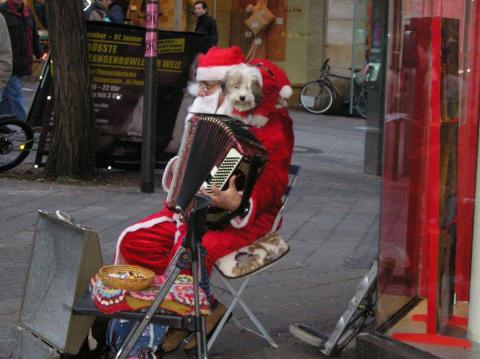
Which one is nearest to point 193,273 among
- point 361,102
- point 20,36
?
point 20,36

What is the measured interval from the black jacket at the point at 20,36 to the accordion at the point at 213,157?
8.48m

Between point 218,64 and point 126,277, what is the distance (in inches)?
49.1

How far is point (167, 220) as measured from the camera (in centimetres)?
482

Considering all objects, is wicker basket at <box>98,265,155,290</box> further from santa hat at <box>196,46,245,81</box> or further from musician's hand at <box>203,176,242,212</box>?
santa hat at <box>196,46,245,81</box>

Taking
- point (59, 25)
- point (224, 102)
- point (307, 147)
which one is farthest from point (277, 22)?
point (224, 102)

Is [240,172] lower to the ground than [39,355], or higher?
higher

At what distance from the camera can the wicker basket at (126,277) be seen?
4098 mm

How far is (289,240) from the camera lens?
25.5 feet

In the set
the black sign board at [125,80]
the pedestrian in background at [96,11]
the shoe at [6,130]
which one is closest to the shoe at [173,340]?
the black sign board at [125,80]

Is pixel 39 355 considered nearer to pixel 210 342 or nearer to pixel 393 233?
pixel 210 342

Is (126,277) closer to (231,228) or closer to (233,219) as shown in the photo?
(233,219)

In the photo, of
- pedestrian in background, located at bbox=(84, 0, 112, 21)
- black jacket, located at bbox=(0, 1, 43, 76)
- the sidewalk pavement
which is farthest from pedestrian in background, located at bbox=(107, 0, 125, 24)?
the sidewalk pavement

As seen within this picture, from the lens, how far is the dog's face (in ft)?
15.8

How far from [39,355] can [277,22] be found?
16168 mm
